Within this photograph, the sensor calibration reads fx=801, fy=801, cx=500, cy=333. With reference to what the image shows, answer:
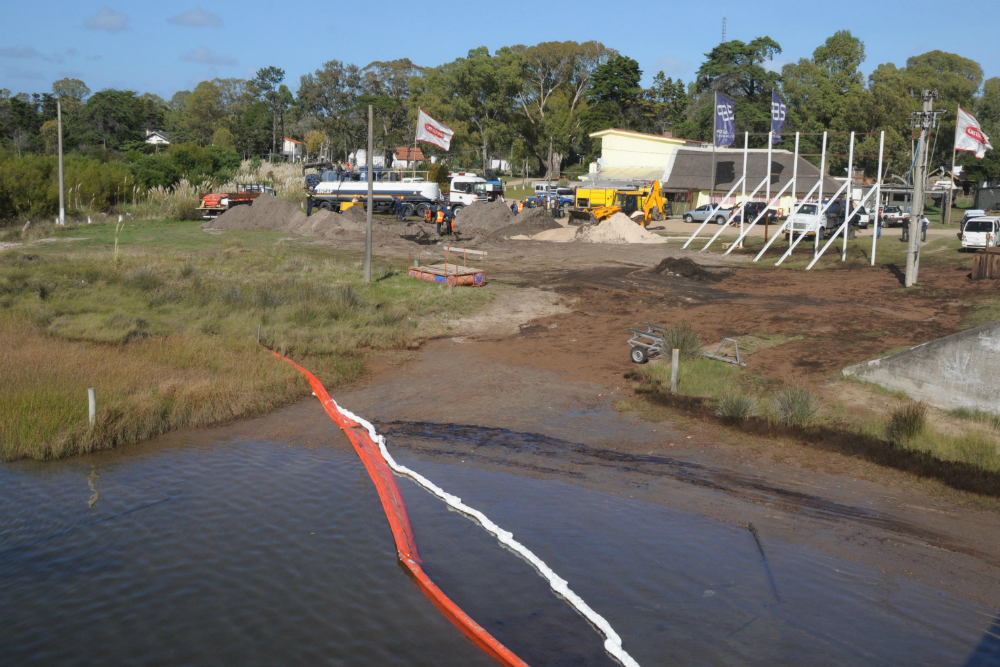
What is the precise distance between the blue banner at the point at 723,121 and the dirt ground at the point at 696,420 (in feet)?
42.2

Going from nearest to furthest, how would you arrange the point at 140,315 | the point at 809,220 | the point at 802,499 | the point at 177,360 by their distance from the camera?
1. the point at 802,499
2. the point at 177,360
3. the point at 140,315
4. the point at 809,220

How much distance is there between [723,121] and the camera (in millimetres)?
38625

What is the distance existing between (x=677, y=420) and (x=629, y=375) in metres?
2.87

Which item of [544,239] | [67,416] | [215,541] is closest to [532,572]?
[215,541]

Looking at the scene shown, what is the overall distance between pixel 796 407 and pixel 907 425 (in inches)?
66.3

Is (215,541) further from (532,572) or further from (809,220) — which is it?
(809,220)

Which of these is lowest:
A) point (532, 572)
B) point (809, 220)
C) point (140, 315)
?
point (532, 572)

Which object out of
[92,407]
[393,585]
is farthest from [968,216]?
[92,407]

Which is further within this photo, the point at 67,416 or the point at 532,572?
the point at 67,416

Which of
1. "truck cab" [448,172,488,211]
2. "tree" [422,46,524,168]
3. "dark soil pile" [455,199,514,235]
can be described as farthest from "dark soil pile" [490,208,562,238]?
"tree" [422,46,524,168]

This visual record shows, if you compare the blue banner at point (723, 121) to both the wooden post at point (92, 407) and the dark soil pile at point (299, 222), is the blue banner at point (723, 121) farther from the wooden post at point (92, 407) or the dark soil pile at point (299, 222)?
the wooden post at point (92, 407)

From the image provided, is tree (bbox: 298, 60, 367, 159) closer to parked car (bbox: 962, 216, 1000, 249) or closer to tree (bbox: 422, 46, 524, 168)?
tree (bbox: 422, 46, 524, 168)

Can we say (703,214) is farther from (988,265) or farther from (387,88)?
(387,88)

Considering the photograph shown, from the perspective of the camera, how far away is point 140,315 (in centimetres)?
1895
